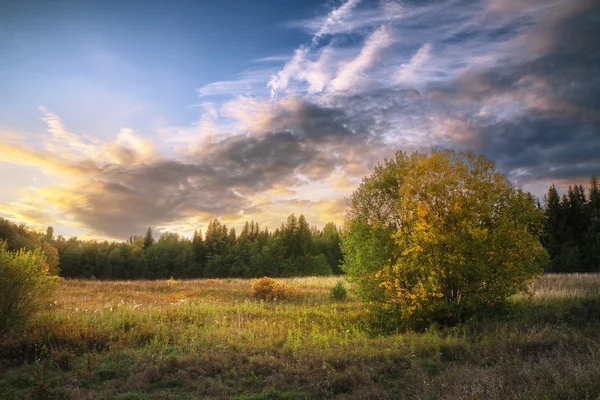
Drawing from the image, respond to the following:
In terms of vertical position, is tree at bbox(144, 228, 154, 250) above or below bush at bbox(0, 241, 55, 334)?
above

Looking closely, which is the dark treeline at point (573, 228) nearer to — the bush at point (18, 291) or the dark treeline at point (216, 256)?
the dark treeline at point (216, 256)

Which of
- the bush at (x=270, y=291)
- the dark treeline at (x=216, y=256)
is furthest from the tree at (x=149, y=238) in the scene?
the bush at (x=270, y=291)

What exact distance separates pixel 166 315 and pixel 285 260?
5936 centimetres

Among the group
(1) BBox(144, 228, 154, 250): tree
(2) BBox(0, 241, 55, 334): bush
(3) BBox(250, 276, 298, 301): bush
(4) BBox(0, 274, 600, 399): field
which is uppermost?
(1) BBox(144, 228, 154, 250): tree

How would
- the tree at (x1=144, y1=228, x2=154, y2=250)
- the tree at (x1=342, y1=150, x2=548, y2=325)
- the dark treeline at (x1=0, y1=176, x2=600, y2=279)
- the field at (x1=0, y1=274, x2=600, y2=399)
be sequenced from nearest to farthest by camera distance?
the field at (x1=0, y1=274, x2=600, y2=399) → the tree at (x1=342, y1=150, x2=548, y2=325) → the dark treeline at (x1=0, y1=176, x2=600, y2=279) → the tree at (x1=144, y1=228, x2=154, y2=250)

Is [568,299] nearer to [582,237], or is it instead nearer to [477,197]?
[477,197]

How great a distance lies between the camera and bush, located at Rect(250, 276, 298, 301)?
81.4ft

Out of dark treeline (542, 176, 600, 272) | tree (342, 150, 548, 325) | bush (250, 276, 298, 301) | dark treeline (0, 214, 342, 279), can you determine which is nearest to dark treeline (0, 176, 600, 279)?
dark treeline (0, 214, 342, 279)

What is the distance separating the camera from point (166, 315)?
17219 mm

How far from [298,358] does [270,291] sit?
1441cm

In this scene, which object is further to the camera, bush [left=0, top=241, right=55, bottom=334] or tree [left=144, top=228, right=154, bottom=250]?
tree [left=144, top=228, right=154, bottom=250]

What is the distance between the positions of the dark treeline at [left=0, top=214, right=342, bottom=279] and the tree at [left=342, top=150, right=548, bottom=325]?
5597 centimetres

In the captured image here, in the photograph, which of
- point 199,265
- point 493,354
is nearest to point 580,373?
point 493,354

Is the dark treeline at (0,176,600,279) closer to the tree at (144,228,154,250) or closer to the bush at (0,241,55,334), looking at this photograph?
the tree at (144,228,154,250)
